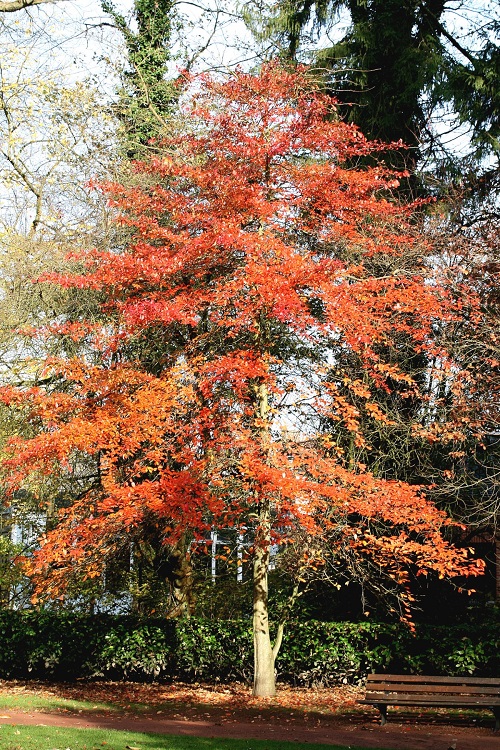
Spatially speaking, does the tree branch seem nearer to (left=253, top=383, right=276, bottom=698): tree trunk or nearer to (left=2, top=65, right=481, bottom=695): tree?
(left=2, top=65, right=481, bottom=695): tree

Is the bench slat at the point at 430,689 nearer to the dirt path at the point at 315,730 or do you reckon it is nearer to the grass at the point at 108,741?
the dirt path at the point at 315,730

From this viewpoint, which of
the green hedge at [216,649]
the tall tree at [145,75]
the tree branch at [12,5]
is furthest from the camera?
the tall tree at [145,75]

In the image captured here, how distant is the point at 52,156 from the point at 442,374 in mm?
9011

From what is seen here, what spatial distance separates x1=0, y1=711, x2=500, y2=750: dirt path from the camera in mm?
9391

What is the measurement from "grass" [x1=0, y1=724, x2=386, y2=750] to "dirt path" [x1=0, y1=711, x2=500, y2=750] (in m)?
0.51

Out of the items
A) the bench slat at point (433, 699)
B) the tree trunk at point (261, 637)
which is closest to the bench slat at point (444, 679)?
the bench slat at point (433, 699)

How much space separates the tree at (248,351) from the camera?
1141 cm

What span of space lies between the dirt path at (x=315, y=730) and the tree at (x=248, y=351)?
6.44 ft

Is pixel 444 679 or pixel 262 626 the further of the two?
pixel 262 626

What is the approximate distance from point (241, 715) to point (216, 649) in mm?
2794

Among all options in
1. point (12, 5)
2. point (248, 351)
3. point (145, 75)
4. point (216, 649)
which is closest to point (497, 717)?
point (216, 649)

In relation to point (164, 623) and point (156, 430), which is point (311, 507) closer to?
point (156, 430)

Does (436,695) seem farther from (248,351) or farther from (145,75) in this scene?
(145,75)

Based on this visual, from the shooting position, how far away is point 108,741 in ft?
29.0
